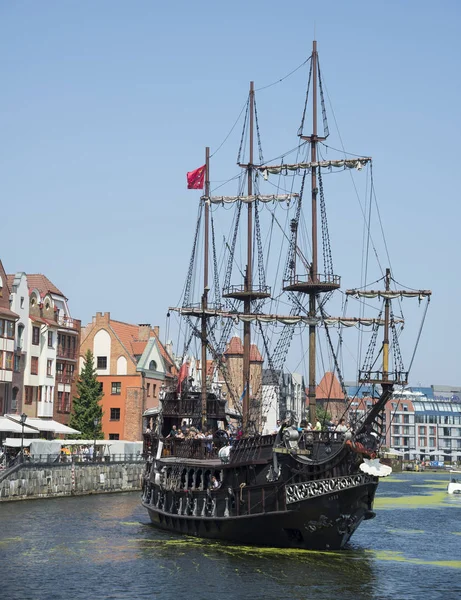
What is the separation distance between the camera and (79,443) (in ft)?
274

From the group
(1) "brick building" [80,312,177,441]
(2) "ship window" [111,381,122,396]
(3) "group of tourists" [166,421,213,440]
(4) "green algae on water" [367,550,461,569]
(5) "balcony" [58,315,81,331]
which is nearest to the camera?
(4) "green algae on water" [367,550,461,569]

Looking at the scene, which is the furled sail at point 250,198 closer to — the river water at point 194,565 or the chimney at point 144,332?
the river water at point 194,565

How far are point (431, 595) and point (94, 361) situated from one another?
77.7m

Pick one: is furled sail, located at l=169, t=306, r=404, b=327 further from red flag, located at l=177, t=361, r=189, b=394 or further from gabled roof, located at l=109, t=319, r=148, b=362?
gabled roof, located at l=109, t=319, r=148, b=362

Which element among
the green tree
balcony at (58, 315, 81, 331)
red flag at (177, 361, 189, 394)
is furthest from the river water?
balcony at (58, 315, 81, 331)

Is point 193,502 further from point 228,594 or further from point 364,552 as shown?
point 228,594

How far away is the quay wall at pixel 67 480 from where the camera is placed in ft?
231

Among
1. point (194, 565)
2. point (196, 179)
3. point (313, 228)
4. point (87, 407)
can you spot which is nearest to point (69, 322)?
point (87, 407)

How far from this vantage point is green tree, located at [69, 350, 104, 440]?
323 feet

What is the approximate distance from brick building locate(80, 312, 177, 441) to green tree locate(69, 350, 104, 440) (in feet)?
23.8

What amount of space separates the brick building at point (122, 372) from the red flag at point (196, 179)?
41.1m

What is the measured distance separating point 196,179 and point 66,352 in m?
34.6

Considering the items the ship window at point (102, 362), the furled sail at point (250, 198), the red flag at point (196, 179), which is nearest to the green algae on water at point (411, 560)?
the furled sail at point (250, 198)

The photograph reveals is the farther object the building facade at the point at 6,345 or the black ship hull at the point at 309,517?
the building facade at the point at 6,345
